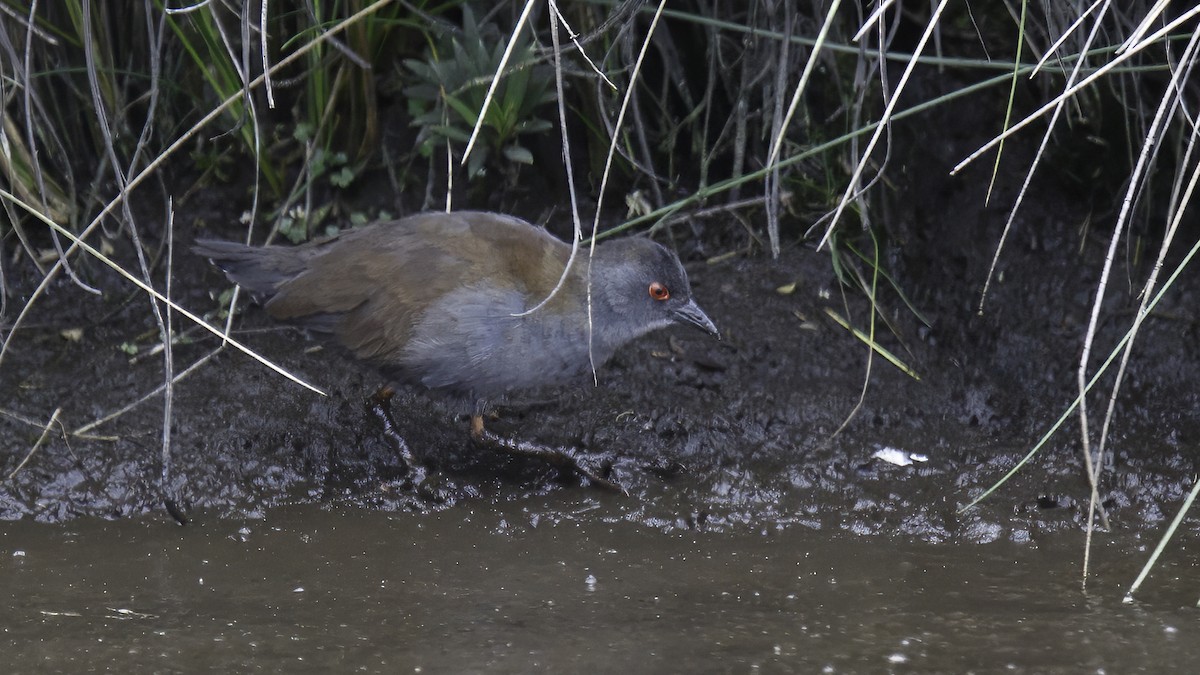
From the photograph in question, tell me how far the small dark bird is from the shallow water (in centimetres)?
51

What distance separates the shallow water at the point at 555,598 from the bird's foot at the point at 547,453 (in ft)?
0.38

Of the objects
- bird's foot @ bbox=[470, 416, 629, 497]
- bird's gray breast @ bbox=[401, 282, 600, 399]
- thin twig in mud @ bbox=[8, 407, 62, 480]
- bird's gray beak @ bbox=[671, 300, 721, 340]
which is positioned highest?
bird's gray beak @ bbox=[671, 300, 721, 340]

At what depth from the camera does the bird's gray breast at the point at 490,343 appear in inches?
184

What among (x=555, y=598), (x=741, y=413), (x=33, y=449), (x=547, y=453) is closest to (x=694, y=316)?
(x=741, y=413)

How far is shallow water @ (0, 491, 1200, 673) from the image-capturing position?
3535 mm

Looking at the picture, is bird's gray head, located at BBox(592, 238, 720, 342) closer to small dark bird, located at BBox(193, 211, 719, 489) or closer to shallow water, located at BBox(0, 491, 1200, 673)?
small dark bird, located at BBox(193, 211, 719, 489)

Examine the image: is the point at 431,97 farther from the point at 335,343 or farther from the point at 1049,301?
the point at 1049,301

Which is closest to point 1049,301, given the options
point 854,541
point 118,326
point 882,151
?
point 882,151

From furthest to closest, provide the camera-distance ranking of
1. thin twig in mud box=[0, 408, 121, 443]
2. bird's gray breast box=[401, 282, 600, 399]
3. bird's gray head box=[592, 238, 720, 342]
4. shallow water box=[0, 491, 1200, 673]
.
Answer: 1. bird's gray head box=[592, 238, 720, 342]
2. thin twig in mud box=[0, 408, 121, 443]
3. bird's gray breast box=[401, 282, 600, 399]
4. shallow water box=[0, 491, 1200, 673]

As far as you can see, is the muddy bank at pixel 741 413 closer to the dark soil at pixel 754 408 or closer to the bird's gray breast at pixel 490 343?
the dark soil at pixel 754 408

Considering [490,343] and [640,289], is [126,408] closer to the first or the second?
[490,343]

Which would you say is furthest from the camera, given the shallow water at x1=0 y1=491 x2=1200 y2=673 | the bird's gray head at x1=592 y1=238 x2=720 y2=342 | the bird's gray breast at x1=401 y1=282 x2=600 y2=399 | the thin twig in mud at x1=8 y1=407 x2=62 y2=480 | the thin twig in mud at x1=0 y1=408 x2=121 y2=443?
the bird's gray head at x1=592 y1=238 x2=720 y2=342

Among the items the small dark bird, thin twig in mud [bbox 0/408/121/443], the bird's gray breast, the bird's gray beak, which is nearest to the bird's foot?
the small dark bird

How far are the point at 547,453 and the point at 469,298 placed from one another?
2.22 ft
